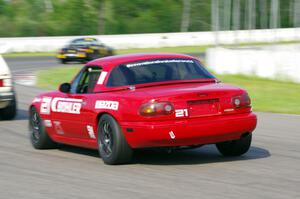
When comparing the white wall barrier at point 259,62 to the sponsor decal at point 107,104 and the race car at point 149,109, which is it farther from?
the sponsor decal at point 107,104

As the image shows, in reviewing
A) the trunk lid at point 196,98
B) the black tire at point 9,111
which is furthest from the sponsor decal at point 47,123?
the black tire at point 9,111

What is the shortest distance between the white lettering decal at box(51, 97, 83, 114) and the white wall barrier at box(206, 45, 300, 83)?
10.9 metres

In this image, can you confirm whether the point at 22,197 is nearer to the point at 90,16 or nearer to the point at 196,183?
the point at 196,183

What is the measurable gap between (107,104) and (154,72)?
740mm

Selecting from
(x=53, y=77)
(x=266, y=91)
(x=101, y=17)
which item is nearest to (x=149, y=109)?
(x=266, y=91)

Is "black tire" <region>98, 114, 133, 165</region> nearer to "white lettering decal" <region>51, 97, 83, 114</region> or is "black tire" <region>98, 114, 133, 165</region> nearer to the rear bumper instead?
the rear bumper

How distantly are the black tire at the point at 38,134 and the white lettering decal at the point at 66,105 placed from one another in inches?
22.0

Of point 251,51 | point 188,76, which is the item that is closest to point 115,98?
point 188,76

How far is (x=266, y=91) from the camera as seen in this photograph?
61.7 feet

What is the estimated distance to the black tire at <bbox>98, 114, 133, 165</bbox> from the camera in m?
8.42

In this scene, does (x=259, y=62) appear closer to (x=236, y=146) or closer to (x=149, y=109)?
(x=236, y=146)

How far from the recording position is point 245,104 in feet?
28.3

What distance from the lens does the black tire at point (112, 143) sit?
8.42 metres

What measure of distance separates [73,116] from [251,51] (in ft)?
43.5
